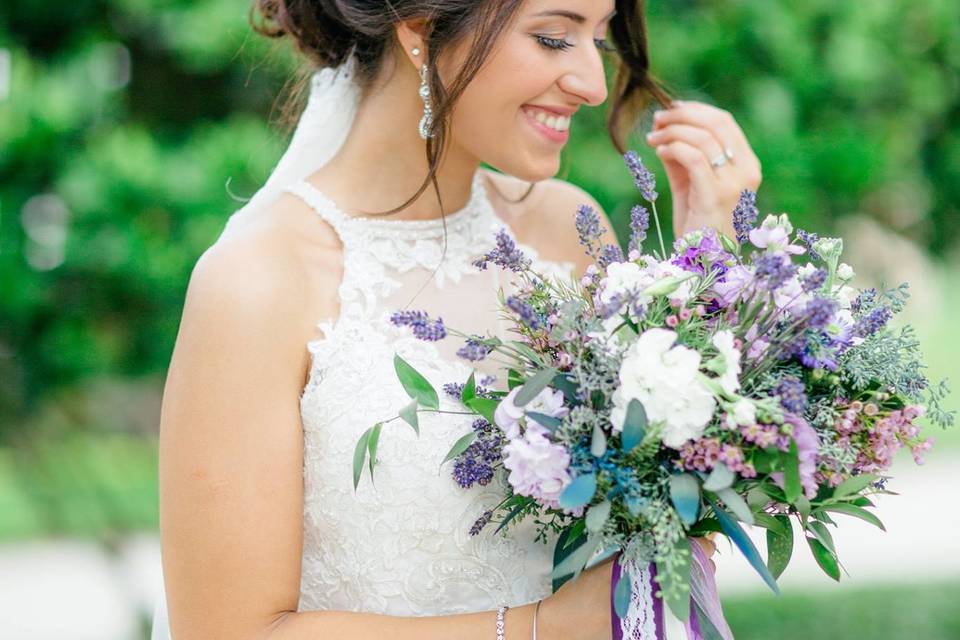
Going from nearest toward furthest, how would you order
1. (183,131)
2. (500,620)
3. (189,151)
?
(500,620), (189,151), (183,131)

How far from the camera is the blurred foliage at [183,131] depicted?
405 cm

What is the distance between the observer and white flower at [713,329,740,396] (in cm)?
177

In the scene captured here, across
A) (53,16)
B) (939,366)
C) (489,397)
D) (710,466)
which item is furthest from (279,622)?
(939,366)

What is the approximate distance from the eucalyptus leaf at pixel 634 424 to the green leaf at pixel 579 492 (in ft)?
0.27

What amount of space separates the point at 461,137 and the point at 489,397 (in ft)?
2.42

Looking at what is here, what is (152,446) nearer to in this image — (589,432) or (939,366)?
(589,432)

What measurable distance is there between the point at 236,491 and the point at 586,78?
3.72 feet

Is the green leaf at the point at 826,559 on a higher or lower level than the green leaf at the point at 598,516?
lower

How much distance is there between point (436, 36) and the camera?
8.16 ft

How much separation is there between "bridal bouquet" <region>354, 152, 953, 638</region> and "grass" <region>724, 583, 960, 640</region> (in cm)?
465

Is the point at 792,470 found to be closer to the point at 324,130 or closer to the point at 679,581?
the point at 679,581

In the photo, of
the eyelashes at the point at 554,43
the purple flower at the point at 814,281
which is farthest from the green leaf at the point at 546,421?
the eyelashes at the point at 554,43

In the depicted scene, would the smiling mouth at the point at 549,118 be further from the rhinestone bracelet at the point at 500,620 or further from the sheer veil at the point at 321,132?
the rhinestone bracelet at the point at 500,620

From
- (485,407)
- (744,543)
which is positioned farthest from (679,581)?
(485,407)
